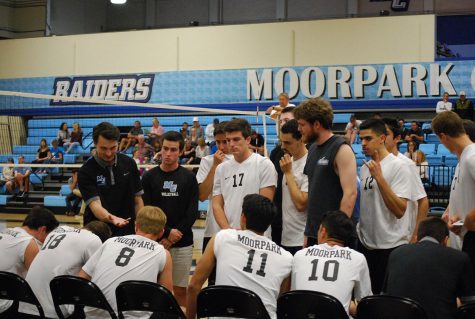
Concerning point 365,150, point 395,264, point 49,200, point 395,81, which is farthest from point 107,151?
point 395,81

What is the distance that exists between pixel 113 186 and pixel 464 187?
324cm

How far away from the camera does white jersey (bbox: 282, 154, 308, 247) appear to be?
6.09 metres

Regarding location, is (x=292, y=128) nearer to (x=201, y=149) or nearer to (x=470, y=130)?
(x=470, y=130)

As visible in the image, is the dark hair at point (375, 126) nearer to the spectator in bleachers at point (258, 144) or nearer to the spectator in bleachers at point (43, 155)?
the spectator in bleachers at point (258, 144)

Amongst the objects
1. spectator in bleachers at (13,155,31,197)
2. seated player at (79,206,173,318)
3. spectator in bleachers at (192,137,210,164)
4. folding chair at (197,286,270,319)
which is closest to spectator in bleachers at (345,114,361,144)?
spectator in bleachers at (192,137,210,164)

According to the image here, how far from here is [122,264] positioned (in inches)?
194

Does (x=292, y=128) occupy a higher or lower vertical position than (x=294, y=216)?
higher

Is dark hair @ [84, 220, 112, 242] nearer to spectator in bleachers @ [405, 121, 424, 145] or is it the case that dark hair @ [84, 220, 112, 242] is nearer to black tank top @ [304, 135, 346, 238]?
black tank top @ [304, 135, 346, 238]

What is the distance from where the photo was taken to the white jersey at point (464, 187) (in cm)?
507

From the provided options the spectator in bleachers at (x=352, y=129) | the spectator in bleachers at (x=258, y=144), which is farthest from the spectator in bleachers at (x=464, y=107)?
the spectator in bleachers at (x=258, y=144)

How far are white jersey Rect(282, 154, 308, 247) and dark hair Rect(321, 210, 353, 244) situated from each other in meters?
1.32

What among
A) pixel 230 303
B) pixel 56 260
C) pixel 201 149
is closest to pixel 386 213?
pixel 230 303

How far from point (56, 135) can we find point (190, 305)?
1857 centimetres

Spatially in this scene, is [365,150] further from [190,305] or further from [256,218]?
[190,305]
